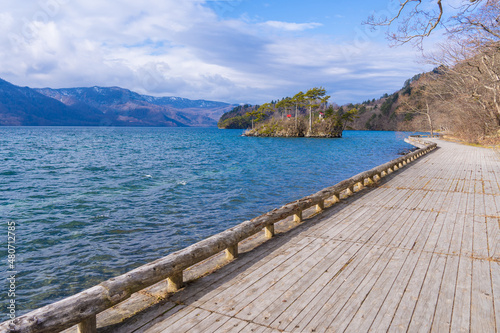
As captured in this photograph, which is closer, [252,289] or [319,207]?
[252,289]

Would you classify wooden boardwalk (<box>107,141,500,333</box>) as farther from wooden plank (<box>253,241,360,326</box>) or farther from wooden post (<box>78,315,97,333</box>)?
wooden post (<box>78,315,97,333</box>)

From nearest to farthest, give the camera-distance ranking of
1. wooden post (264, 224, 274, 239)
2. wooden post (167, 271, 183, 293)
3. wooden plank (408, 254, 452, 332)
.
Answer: wooden plank (408, 254, 452, 332) < wooden post (167, 271, 183, 293) < wooden post (264, 224, 274, 239)

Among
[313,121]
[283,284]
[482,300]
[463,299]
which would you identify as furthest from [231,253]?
[313,121]

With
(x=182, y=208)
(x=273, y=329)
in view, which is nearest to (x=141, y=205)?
(x=182, y=208)

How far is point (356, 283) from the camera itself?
462 centimetres

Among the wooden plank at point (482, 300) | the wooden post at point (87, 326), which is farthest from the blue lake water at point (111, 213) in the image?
the wooden plank at point (482, 300)

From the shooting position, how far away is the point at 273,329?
3.50 metres

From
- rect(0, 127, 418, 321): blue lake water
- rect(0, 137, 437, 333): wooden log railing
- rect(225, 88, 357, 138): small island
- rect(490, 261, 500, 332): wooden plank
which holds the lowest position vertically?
rect(0, 127, 418, 321): blue lake water

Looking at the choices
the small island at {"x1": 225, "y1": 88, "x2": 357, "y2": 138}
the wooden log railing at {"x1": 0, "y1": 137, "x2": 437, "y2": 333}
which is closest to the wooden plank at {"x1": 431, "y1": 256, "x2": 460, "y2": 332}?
the wooden log railing at {"x1": 0, "y1": 137, "x2": 437, "y2": 333}

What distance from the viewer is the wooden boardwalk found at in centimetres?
365

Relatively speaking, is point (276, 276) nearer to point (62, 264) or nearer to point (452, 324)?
point (452, 324)

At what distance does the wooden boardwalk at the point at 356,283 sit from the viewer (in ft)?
12.0

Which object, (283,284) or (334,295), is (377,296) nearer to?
(334,295)

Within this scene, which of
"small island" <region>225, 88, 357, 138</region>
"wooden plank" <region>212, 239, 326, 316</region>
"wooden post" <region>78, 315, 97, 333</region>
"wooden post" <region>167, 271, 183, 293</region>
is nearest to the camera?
"wooden post" <region>78, 315, 97, 333</region>
